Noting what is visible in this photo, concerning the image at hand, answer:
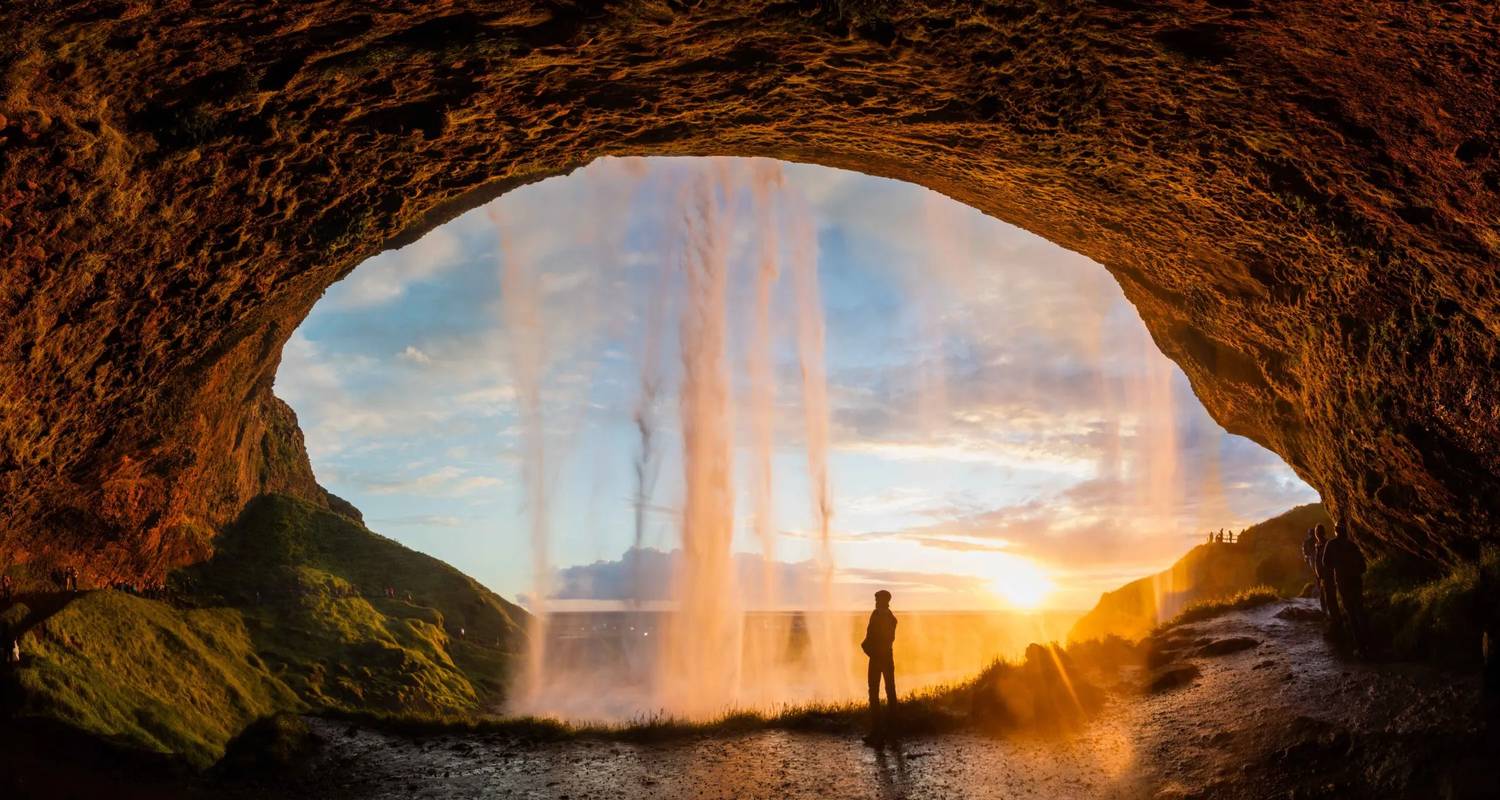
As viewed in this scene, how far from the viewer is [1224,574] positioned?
1357 inches

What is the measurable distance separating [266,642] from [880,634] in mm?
23706

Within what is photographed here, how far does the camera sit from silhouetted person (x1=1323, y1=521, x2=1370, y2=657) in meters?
13.2

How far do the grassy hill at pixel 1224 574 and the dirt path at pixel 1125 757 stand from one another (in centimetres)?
1544

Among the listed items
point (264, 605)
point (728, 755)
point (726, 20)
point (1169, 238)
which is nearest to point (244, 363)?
point (264, 605)

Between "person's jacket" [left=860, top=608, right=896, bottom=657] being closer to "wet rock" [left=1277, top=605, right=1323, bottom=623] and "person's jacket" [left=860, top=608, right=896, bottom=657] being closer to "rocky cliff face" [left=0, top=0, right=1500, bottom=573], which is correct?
"rocky cliff face" [left=0, top=0, right=1500, bottom=573]

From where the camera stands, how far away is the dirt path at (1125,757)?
8.75 m

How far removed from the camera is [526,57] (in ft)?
29.4

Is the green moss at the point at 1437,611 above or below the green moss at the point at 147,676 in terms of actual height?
above

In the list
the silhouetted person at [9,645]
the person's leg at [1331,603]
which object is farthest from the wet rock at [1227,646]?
the silhouetted person at [9,645]

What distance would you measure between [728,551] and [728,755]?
3148 centimetres

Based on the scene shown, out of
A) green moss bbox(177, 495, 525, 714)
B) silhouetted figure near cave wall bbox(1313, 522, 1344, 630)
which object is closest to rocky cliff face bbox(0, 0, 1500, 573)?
silhouetted figure near cave wall bbox(1313, 522, 1344, 630)

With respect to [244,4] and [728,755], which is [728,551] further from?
[244,4]

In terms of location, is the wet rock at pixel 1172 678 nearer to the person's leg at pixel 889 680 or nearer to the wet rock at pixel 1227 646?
the wet rock at pixel 1227 646

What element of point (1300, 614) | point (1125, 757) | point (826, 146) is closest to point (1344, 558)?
point (1300, 614)
